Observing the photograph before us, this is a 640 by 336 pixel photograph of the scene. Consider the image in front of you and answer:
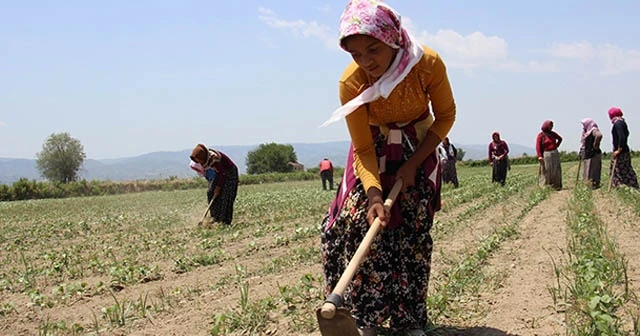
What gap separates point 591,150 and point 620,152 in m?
1.42

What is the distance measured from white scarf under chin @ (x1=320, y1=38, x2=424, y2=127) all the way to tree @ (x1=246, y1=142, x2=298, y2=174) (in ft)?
311

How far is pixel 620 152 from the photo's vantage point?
1093 centimetres

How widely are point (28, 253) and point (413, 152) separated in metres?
7.93

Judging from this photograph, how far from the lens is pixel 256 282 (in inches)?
204

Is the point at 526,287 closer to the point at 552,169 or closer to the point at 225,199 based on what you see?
the point at 225,199

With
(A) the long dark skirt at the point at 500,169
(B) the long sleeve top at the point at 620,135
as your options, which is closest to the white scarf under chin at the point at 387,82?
(B) the long sleeve top at the point at 620,135

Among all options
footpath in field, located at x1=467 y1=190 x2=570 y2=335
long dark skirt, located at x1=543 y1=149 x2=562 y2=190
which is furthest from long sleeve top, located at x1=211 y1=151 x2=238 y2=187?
long dark skirt, located at x1=543 y1=149 x2=562 y2=190

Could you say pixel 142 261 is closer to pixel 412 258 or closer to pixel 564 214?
pixel 412 258

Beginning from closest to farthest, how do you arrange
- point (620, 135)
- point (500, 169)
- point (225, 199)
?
1. point (225, 199)
2. point (620, 135)
3. point (500, 169)

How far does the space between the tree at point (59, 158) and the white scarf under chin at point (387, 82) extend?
3922 inches

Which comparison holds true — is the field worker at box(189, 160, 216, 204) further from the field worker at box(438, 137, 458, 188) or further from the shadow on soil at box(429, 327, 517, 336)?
the field worker at box(438, 137, 458, 188)

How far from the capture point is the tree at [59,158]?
94625mm

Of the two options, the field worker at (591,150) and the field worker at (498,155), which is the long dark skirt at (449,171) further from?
the field worker at (591,150)

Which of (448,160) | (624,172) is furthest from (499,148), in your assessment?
(624,172)
